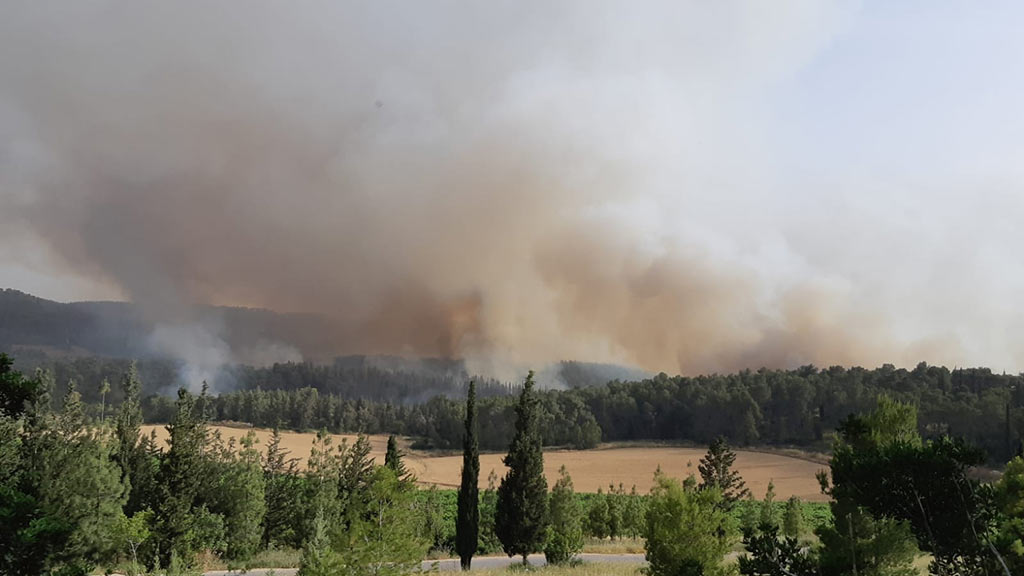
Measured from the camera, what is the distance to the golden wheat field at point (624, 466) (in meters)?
128

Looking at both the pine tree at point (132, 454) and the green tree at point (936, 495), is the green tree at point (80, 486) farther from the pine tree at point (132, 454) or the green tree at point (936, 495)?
the green tree at point (936, 495)

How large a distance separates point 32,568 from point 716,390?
181m

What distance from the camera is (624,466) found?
147m

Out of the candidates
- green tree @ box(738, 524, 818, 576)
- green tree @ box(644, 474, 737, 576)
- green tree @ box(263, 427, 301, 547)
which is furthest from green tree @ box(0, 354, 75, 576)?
green tree @ box(263, 427, 301, 547)

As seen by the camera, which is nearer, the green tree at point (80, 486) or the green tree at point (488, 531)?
the green tree at point (80, 486)

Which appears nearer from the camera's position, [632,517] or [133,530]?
[133,530]

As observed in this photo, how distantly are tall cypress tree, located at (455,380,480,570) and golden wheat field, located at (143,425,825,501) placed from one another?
7228cm

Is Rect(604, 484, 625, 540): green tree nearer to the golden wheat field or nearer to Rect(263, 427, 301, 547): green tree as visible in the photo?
Rect(263, 427, 301, 547): green tree

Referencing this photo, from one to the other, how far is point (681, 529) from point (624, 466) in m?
126

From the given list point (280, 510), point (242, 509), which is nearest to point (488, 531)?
point (280, 510)

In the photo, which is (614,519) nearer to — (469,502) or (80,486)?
(469,502)

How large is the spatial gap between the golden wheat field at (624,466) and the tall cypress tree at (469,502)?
7228 centimetres

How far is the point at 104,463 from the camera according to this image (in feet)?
120

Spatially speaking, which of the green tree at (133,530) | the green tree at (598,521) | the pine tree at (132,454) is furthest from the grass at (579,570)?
the green tree at (598,521)
